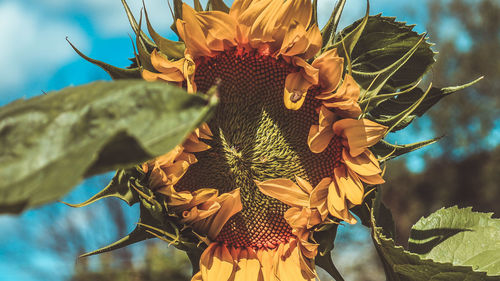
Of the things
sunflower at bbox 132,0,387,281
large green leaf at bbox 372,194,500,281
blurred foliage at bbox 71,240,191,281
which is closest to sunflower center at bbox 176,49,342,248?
sunflower at bbox 132,0,387,281

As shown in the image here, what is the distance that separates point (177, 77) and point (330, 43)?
350mm

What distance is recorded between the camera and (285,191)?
3.85 ft

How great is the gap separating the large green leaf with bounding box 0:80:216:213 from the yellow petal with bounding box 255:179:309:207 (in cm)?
76

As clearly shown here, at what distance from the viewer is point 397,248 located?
1.03 metres

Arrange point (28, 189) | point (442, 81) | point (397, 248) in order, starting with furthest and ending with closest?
1. point (442, 81)
2. point (397, 248)
3. point (28, 189)

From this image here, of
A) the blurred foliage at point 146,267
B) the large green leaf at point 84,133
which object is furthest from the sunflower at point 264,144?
the blurred foliage at point 146,267

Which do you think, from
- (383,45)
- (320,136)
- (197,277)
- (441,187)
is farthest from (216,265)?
(441,187)

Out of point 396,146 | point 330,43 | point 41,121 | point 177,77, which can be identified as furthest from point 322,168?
point 41,121

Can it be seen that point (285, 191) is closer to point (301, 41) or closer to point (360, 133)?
point (360, 133)

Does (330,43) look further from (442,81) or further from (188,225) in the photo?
(442,81)

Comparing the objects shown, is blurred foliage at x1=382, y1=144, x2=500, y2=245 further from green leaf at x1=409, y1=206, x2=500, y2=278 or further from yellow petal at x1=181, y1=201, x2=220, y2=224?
yellow petal at x1=181, y1=201, x2=220, y2=224

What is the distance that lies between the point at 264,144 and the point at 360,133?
0.78 feet

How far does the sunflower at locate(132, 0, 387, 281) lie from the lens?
1.11 meters

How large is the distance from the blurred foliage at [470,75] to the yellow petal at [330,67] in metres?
13.7
